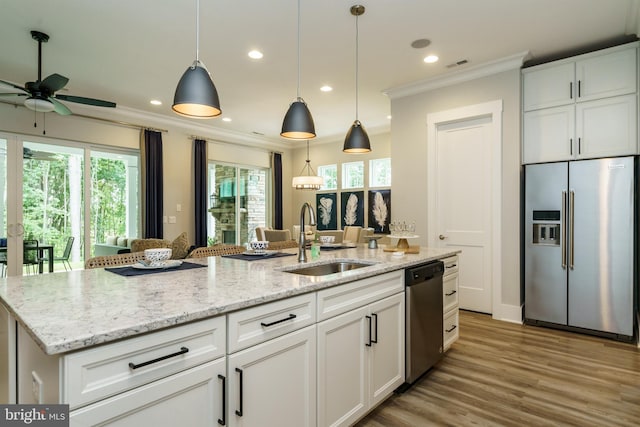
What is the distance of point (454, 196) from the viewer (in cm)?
431

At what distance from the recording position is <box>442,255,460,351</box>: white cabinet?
276 cm

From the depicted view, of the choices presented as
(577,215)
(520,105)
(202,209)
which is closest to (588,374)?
(577,215)

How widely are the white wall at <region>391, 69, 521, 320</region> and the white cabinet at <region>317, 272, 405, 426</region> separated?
2252mm

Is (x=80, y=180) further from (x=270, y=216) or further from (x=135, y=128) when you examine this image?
(x=270, y=216)

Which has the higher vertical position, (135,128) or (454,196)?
(135,128)

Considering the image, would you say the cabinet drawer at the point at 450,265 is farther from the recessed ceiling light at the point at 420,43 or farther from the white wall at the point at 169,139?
the white wall at the point at 169,139

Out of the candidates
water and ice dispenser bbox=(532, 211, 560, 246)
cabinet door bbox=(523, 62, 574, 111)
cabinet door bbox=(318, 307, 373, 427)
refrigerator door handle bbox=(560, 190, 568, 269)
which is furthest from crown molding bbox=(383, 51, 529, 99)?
cabinet door bbox=(318, 307, 373, 427)

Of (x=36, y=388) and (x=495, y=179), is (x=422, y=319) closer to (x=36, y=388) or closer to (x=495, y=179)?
(x=36, y=388)

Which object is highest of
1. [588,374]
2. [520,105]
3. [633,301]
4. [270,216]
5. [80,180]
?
[520,105]

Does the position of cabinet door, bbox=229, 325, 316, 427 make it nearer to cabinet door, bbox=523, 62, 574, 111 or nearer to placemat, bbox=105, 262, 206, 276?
placemat, bbox=105, 262, 206, 276

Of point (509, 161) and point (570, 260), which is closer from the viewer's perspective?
point (570, 260)

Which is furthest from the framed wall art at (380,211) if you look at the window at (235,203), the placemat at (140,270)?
the placemat at (140,270)

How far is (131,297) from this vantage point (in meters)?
1.29

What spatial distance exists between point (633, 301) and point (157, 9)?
4980 millimetres
